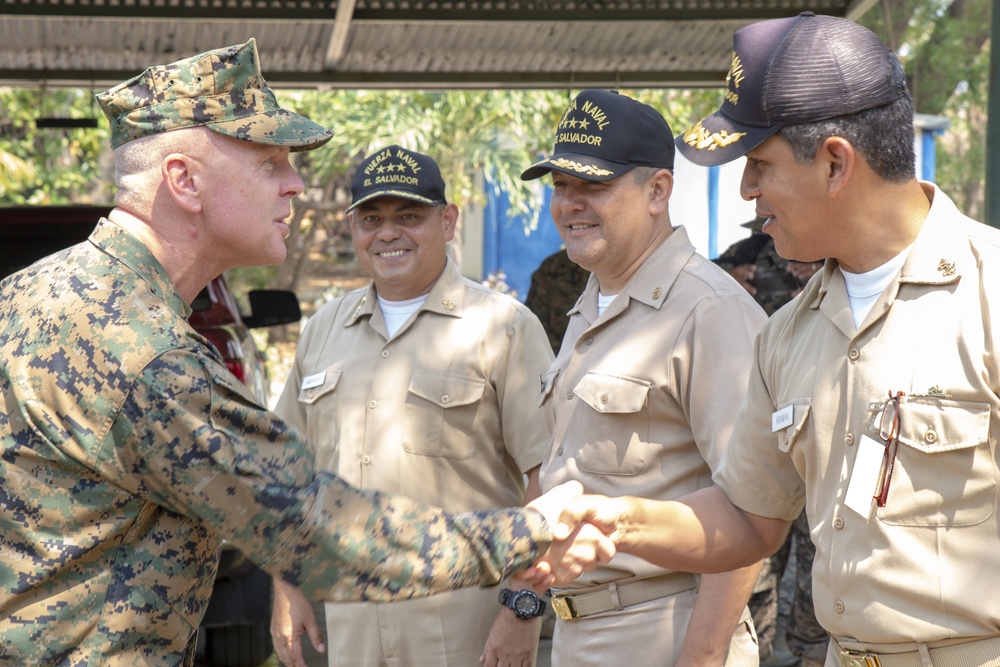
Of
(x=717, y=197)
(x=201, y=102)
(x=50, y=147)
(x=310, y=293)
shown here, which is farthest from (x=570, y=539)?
(x=310, y=293)

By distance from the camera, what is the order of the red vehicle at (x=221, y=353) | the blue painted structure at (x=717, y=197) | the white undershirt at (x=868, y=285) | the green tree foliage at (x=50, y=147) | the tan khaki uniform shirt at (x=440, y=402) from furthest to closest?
1. the green tree foliage at (x=50, y=147)
2. the blue painted structure at (x=717, y=197)
3. the red vehicle at (x=221, y=353)
4. the tan khaki uniform shirt at (x=440, y=402)
5. the white undershirt at (x=868, y=285)

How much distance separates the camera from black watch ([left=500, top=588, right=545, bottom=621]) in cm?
350

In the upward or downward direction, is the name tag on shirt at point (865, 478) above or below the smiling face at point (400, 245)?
above

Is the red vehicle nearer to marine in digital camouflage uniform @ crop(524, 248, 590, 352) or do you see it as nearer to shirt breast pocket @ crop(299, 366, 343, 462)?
shirt breast pocket @ crop(299, 366, 343, 462)

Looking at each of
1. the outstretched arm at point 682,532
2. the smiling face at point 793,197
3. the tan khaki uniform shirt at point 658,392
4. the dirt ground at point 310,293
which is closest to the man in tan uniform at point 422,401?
the tan khaki uniform shirt at point 658,392

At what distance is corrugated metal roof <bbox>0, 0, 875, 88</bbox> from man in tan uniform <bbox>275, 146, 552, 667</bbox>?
8.33ft

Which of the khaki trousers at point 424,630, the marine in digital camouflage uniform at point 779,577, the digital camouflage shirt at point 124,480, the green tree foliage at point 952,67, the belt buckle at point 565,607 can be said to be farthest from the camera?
the green tree foliage at point 952,67

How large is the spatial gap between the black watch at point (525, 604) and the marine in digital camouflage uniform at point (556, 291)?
140 inches

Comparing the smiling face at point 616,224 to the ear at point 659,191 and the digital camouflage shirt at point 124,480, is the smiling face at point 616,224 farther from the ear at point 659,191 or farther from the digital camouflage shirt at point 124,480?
the digital camouflage shirt at point 124,480

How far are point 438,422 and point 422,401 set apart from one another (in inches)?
3.5

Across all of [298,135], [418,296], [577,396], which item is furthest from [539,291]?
[298,135]

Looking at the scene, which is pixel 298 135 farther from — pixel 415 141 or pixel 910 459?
pixel 415 141

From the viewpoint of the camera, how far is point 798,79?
232cm

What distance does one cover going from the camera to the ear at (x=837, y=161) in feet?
7.54
